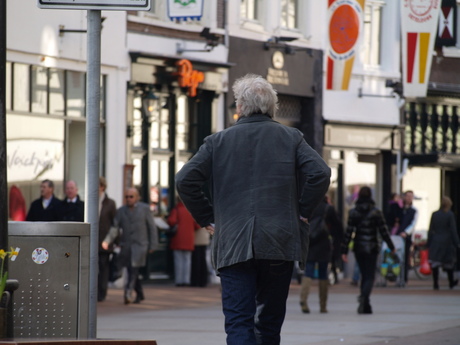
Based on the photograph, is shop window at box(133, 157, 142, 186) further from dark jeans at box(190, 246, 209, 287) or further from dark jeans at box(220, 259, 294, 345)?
dark jeans at box(220, 259, 294, 345)

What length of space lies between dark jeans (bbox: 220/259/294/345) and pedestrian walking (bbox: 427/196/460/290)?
1677 cm

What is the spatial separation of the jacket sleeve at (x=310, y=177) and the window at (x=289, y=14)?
2134cm

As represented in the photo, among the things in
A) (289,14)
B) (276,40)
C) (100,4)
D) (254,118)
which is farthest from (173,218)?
(100,4)

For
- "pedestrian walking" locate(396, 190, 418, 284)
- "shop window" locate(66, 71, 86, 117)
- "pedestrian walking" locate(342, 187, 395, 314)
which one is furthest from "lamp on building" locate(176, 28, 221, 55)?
"pedestrian walking" locate(342, 187, 395, 314)

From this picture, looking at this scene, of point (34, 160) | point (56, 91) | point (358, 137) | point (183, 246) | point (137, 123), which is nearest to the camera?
point (34, 160)

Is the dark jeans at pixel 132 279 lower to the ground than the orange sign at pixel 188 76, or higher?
lower

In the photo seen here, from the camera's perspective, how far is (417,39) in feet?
80.8

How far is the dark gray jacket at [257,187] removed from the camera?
6.72 metres

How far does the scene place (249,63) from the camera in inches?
1039

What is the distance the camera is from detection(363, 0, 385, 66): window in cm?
3047

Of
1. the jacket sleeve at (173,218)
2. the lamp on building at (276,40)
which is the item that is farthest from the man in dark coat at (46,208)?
the lamp on building at (276,40)

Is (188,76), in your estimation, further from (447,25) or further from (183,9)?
(447,25)

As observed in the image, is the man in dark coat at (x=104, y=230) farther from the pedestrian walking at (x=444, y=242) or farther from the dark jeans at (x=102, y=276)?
the pedestrian walking at (x=444, y=242)

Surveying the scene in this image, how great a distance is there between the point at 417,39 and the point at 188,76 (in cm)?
463
